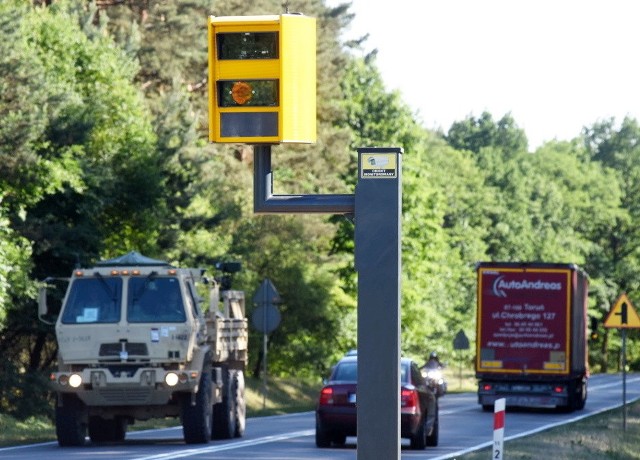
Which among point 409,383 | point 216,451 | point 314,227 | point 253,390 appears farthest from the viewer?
point 314,227

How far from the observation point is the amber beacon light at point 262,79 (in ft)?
30.2

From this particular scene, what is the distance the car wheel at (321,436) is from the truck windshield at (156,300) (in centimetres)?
261

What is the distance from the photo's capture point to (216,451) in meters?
23.9

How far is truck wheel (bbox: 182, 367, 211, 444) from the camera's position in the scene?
84.1 ft

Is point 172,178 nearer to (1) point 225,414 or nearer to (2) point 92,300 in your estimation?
(1) point 225,414

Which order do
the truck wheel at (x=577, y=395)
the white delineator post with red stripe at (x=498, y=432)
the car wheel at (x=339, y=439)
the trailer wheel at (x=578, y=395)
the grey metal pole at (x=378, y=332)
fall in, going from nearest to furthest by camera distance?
the grey metal pole at (x=378, y=332) < the white delineator post with red stripe at (x=498, y=432) < the car wheel at (x=339, y=439) < the truck wheel at (x=577, y=395) < the trailer wheel at (x=578, y=395)

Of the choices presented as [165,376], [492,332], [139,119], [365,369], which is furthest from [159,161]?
[365,369]

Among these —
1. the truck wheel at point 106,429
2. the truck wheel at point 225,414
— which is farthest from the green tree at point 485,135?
the truck wheel at point 106,429

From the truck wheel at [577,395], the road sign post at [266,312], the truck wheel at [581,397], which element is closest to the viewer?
the road sign post at [266,312]

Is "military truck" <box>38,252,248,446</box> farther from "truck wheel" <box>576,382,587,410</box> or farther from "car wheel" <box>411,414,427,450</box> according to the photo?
"truck wheel" <box>576,382,587,410</box>

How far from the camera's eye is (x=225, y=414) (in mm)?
27922

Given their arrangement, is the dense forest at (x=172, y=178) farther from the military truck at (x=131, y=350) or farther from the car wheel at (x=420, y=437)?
the car wheel at (x=420, y=437)

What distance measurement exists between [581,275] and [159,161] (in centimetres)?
1246

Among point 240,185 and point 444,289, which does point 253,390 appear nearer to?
point 240,185
